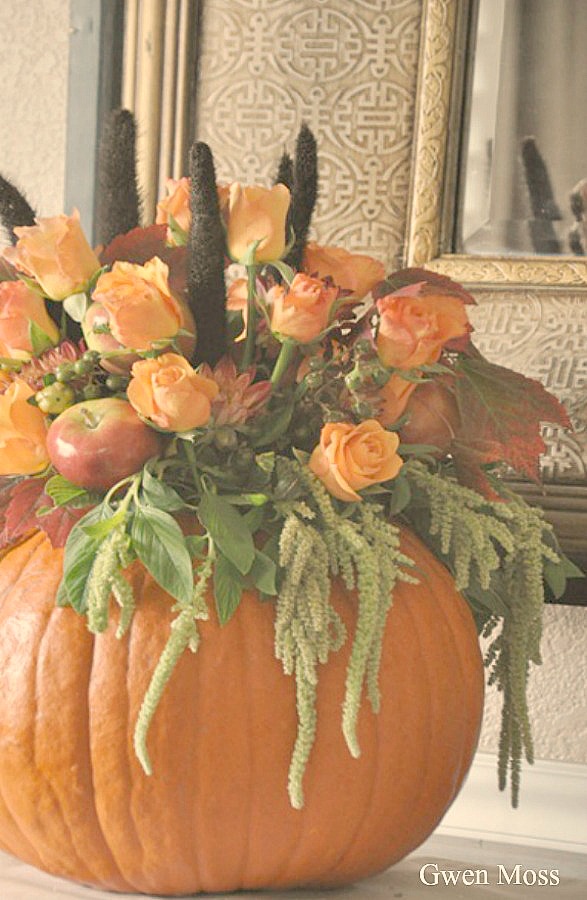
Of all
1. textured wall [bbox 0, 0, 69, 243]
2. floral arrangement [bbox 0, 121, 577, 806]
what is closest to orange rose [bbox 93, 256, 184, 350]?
floral arrangement [bbox 0, 121, 577, 806]

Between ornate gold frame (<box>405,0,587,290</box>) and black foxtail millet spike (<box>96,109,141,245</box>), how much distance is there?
0.35 metres

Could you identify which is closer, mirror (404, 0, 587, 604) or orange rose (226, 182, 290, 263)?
orange rose (226, 182, 290, 263)

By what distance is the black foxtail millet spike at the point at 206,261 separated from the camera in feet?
2.09

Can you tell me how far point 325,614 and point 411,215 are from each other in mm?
516

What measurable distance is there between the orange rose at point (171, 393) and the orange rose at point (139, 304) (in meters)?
0.02

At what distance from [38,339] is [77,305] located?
34 mm

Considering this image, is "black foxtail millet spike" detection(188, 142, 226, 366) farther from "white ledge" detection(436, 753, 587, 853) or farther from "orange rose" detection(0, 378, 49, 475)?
"white ledge" detection(436, 753, 587, 853)

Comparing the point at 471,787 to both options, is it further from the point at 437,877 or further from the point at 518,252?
the point at 518,252

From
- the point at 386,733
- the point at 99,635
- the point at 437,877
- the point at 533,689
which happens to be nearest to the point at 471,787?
the point at 533,689

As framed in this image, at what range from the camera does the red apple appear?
62cm

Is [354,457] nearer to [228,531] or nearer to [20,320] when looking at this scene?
[228,531]

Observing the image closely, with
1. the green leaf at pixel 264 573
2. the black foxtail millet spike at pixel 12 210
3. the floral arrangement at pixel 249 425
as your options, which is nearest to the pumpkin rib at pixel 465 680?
the floral arrangement at pixel 249 425

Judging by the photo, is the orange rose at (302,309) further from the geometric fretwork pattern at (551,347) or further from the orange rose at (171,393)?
the geometric fretwork pattern at (551,347)

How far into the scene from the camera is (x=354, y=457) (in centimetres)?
62
